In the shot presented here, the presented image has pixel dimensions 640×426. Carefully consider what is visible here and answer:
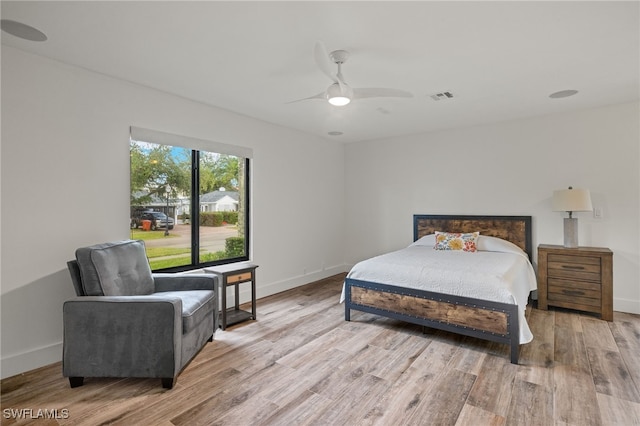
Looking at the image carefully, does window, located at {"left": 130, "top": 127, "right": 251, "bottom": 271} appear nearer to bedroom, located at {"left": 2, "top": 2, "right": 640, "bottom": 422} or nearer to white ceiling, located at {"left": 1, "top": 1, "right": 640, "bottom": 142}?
bedroom, located at {"left": 2, "top": 2, "right": 640, "bottom": 422}

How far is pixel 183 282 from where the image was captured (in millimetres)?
Result: 2994

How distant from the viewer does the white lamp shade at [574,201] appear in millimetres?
3709

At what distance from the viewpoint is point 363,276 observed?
3502 mm

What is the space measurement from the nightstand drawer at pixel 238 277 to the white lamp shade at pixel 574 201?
12.4 ft

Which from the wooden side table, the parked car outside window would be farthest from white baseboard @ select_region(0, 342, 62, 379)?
the wooden side table

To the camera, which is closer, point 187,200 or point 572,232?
point 187,200

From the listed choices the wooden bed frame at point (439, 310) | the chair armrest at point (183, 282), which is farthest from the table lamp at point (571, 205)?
the chair armrest at point (183, 282)

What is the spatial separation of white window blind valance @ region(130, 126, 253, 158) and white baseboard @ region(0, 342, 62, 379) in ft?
6.50

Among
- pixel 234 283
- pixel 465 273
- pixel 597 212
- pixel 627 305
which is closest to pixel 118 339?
pixel 234 283

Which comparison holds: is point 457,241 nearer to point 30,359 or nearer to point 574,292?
point 574,292

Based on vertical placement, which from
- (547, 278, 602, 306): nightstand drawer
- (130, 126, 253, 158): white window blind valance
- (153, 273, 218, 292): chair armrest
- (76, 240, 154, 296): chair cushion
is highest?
(130, 126, 253, 158): white window blind valance

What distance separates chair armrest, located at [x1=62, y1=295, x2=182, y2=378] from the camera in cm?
221

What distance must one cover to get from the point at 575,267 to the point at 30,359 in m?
5.49

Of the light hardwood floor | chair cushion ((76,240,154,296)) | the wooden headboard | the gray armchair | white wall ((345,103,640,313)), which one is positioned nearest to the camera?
the light hardwood floor
